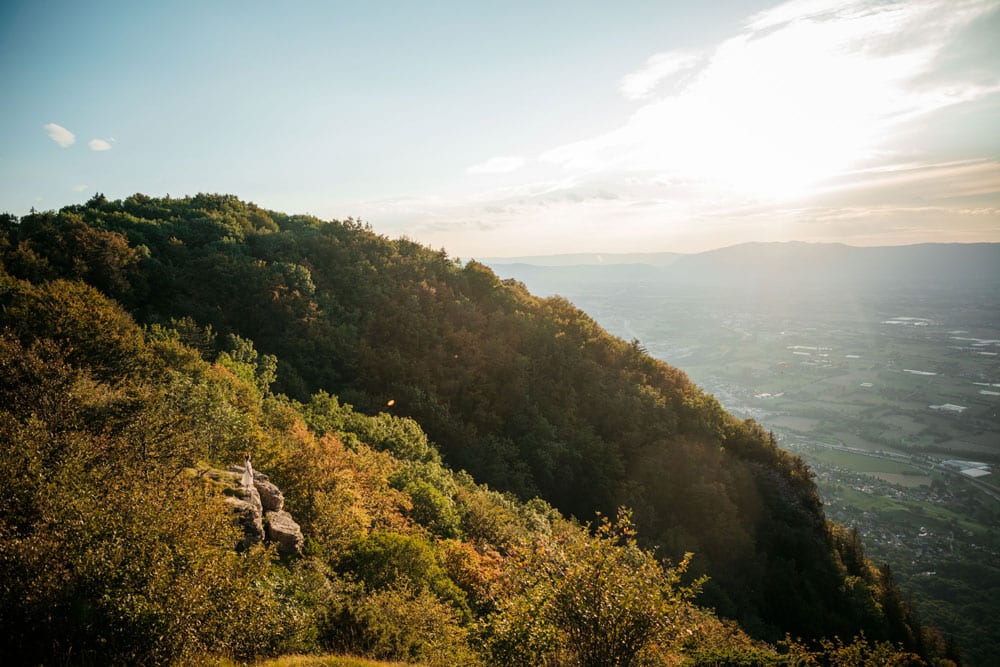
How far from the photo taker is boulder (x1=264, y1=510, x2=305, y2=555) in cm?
1432

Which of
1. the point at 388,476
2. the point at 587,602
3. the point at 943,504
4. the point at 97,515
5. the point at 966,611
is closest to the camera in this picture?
the point at 97,515

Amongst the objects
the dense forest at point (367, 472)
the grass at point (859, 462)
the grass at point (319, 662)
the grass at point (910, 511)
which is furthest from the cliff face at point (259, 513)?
the grass at point (859, 462)

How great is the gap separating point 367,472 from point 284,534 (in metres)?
8.12

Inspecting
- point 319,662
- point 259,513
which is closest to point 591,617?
point 319,662

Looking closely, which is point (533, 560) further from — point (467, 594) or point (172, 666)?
point (172, 666)

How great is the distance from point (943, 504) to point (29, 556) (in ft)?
545

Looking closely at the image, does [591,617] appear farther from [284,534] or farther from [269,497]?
[269,497]

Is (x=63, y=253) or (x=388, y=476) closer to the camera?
(x=388, y=476)

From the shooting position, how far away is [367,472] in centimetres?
2248

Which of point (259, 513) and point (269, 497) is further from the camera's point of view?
point (269, 497)

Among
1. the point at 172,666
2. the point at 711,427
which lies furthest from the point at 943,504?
the point at 172,666

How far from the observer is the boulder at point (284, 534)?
47.0ft

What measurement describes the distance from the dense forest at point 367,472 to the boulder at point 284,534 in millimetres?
673

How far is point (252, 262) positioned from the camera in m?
45.0
